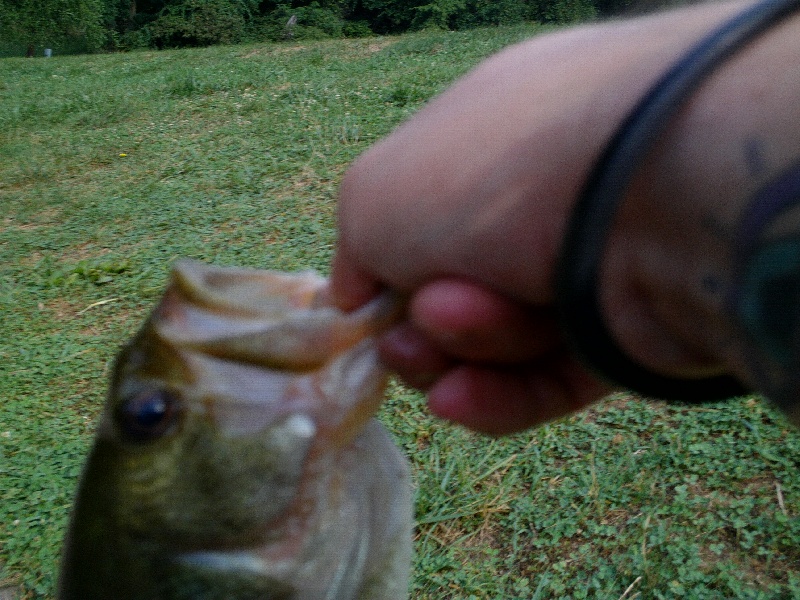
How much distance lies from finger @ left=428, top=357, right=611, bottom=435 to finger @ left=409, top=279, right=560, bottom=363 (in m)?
0.08

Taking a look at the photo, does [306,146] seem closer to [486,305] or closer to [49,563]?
[49,563]

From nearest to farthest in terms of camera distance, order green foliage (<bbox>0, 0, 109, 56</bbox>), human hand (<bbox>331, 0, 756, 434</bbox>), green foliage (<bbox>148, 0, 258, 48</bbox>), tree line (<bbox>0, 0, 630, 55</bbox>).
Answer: human hand (<bbox>331, 0, 756, 434</bbox>)
green foliage (<bbox>0, 0, 109, 56</bbox>)
tree line (<bbox>0, 0, 630, 55</bbox>)
green foliage (<bbox>148, 0, 258, 48</bbox>)

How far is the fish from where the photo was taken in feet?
3.44

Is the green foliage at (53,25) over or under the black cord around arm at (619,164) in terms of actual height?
under

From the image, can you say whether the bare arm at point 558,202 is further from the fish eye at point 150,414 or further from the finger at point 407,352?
the fish eye at point 150,414

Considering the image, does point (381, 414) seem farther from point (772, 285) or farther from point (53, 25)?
point (53, 25)

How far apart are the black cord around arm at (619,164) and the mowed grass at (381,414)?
1.67 m

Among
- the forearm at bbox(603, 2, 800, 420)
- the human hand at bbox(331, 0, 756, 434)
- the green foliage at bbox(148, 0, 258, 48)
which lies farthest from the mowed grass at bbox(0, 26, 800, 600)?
the green foliage at bbox(148, 0, 258, 48)

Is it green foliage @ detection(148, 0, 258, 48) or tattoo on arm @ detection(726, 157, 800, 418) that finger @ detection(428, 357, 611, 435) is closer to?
tattoo on arm @ detection(726, 157, 800, 418)

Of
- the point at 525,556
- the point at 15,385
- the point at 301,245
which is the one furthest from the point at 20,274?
the point at 525,556

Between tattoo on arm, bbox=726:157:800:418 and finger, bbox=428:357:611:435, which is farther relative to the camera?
finger, bbox=428:357:611:435

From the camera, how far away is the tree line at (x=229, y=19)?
24.1 meters

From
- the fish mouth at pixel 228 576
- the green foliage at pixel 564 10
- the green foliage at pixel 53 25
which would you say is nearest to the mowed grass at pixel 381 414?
the fish mouth at pixel 228 576

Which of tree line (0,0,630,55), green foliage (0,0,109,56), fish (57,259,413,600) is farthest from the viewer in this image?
tree line (0,0,630,55)
